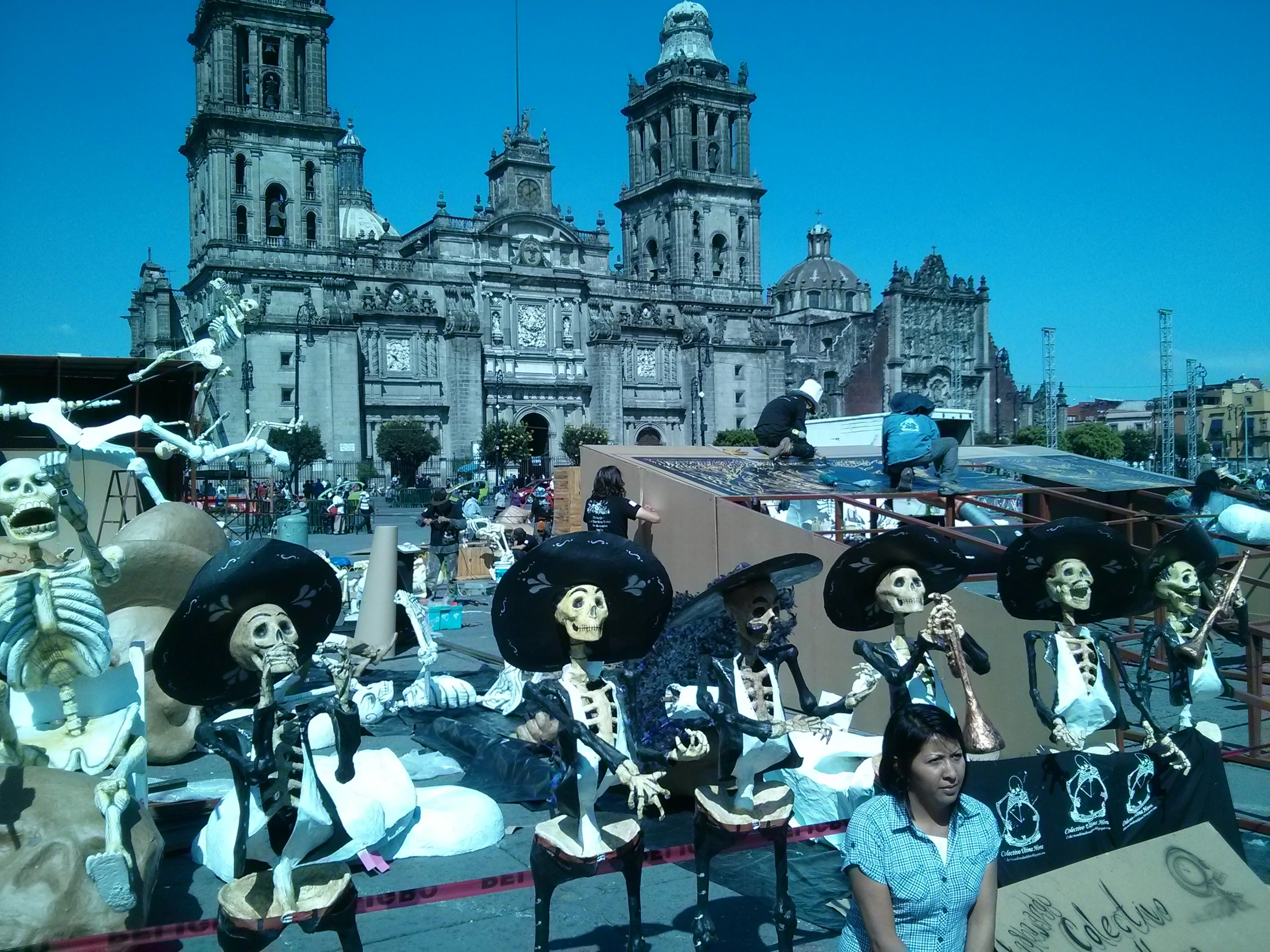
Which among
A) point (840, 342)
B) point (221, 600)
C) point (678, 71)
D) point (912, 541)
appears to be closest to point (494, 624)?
point (221, 600)

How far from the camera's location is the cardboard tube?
11.3m

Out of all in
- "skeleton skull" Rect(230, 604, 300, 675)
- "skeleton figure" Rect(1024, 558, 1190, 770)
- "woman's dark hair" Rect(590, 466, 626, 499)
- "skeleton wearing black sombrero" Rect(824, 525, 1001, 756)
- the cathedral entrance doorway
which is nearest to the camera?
"skeleton skull" Rect(230, 604, 300, 675)

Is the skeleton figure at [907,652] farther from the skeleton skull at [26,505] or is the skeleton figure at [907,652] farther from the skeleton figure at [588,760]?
the skeleton skull at [26,505]

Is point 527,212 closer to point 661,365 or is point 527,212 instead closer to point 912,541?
point 661,365

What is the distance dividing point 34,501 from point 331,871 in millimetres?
2513

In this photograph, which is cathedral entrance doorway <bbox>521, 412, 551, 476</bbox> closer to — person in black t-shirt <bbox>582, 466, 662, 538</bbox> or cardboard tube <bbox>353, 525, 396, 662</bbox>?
cardboard tube <bbox>353, 525, 396, 662</bbox>

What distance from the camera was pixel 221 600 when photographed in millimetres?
4105

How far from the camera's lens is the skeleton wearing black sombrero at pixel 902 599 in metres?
5.05

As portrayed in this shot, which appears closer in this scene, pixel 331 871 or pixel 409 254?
pixel 331 871

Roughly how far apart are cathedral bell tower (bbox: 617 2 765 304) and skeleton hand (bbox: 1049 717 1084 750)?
58288 millimetres

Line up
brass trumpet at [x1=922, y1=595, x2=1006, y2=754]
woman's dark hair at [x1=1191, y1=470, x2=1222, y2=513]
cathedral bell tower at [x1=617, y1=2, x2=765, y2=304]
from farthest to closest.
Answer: cathedral bell tower at [x1=617, y1=2, x2=765, y2=304]
woman's dark hair at [x1=1191, y1=470, x2=1222, y2=513]
brass trumpet at [x1=922, y1=595, x2=1006, y2=754]

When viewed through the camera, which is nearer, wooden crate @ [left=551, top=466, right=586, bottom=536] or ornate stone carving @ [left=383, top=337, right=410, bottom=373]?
wooden crate @ [left=551, top=466, right=586, bottom=536]

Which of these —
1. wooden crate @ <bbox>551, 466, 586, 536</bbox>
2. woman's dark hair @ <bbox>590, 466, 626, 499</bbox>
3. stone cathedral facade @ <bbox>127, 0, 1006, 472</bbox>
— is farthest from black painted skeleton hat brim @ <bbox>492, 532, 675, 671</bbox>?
stone cathedral facade @ <bbox>127, 0, 1006, 472</bbox>

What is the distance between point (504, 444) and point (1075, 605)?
47017 millimetres
